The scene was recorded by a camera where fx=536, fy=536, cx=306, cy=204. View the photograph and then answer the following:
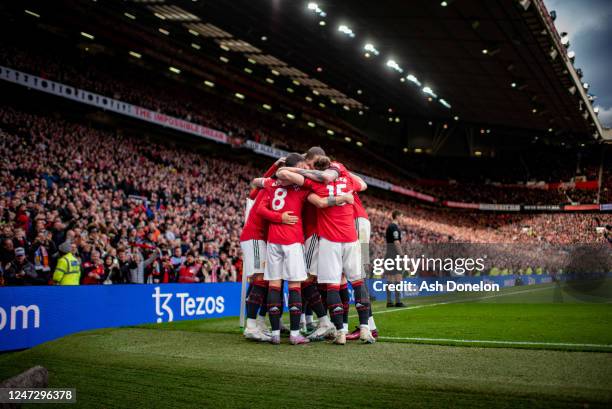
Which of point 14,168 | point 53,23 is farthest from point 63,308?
point 53,23

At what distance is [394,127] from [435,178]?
8532mm

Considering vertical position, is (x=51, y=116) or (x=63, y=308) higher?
(x=51, y=116)

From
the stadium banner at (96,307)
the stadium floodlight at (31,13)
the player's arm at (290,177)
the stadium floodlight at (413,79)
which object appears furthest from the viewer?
the stadium floodlight at (413,79)

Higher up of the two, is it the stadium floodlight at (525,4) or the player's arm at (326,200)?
the stadium floodlight at (525,4)

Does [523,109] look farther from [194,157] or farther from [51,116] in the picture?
[51,116]

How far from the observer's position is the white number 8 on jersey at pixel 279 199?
6.07 m

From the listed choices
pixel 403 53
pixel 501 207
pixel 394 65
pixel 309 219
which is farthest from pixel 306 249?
pixel 501 207

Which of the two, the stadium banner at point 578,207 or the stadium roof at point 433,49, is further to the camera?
the stadium banner at point 578,207

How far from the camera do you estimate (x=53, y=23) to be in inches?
909

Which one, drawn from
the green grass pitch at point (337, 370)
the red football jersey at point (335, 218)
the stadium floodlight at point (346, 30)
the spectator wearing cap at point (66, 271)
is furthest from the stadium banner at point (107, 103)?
the red football jersey at point (335, 218)

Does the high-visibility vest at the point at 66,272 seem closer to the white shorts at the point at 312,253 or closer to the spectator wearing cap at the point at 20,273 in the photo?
the spectator wearing cap at the point at 20,273

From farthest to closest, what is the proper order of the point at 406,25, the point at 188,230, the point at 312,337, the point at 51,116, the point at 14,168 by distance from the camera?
the point at 406,25 → the point at 51,116 → the point at 188,230 → the point at 14,168 → the point at 312,337

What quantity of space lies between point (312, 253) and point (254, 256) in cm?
70

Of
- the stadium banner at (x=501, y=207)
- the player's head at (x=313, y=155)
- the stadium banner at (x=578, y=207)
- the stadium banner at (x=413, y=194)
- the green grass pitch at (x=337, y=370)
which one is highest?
the stadium banner at (x=413, y=194)
